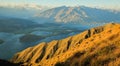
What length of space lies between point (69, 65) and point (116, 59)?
28952 millimetres

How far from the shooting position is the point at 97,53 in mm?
167250

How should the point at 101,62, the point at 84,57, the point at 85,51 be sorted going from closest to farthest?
the point at 101,62 → the point at 84,57 → the point at 85,51

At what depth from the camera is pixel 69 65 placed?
521 ft

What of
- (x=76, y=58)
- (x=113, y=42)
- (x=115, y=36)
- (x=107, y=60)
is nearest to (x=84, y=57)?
(x=76, y=58)

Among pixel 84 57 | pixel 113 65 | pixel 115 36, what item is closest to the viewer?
pixel 113 65

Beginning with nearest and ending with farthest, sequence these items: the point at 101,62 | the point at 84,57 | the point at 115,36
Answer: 1. the point at 101,62
2. the point at 84,57
3. the point at 115,36

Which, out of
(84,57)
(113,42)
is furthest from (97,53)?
(113,42)

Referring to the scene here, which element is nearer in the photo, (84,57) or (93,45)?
(84,57)

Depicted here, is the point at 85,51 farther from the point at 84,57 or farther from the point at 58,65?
the point at 58,65

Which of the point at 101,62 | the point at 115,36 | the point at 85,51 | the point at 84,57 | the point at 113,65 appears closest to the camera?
the point at 113,65

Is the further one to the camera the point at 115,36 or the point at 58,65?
the point at 115,36

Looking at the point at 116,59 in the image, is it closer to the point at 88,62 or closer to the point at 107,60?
the point at 107,60

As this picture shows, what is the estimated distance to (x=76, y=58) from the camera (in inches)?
6570

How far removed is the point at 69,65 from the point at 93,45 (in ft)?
119
